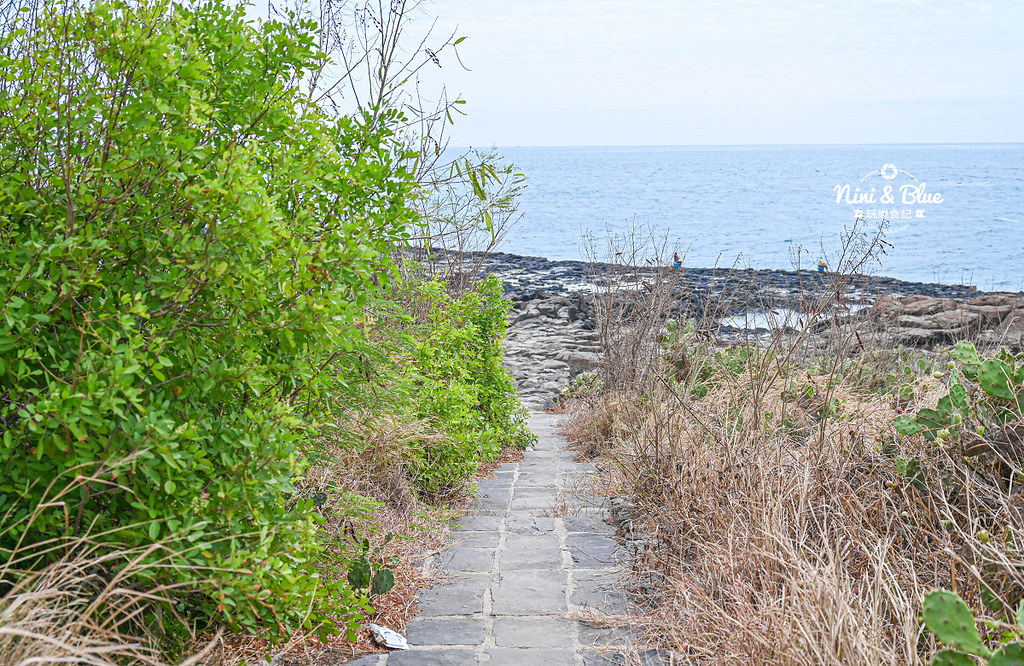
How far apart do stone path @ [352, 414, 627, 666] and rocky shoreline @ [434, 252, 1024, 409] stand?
3.62 m

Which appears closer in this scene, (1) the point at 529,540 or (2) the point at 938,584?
(2) the point at 938,584

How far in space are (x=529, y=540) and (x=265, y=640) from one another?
98.5 inches

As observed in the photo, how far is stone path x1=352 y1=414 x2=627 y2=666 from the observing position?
3.59 m

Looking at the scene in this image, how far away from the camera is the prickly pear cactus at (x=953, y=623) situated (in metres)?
2.09

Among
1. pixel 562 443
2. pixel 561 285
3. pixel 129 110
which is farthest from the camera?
pixel 561 285

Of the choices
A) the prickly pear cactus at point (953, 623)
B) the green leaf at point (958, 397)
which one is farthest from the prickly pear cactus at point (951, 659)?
the green leaf at point (958, 397)

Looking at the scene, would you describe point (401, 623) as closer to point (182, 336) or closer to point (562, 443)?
point (182, 336)

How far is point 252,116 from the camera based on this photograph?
10.4 ft

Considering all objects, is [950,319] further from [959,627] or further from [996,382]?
[959,627]

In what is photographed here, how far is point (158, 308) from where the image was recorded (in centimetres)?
272

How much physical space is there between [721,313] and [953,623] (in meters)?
6.84

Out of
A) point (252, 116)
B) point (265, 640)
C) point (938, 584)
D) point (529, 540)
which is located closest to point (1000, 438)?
point (938, 584)

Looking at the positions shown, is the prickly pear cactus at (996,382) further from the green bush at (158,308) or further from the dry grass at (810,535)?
the green bush at (158,308)

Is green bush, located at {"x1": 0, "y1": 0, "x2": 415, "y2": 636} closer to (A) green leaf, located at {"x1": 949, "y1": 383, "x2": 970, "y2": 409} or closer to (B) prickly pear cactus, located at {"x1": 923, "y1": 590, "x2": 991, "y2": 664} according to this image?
(B) prickly pear cactus, located at {"x1": 923, "y1": 590, "x2": 991, "y2": 664}
